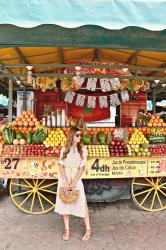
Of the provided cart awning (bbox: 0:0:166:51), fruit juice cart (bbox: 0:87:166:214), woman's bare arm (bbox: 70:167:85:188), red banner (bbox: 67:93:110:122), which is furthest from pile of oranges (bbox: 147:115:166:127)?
red banner (bbox: 67:93:110:122)

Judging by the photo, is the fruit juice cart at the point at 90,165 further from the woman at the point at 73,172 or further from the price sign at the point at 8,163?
the woman at the point at 73,172

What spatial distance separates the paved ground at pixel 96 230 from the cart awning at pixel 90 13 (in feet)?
9.24

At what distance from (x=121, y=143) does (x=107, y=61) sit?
2.78 metres

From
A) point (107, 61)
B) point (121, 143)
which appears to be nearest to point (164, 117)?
point (121, 143)

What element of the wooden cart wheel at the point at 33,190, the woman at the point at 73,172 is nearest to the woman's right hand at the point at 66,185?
the woman at the point at 73,172

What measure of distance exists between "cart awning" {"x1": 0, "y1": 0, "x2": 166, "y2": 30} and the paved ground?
2.82 metres

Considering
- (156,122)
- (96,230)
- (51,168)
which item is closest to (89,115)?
(156,122)

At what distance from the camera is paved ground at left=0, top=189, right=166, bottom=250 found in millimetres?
3633

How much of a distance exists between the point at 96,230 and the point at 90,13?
3163 millimetres

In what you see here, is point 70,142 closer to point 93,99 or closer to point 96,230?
point 96,230

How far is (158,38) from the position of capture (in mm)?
2574

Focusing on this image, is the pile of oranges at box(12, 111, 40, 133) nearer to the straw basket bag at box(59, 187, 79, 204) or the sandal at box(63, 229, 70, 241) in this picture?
the straw basket bag at box(59, 187, 79, 204)

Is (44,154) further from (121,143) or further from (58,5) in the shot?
(58,5)

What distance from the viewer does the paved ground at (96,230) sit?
363 cm
